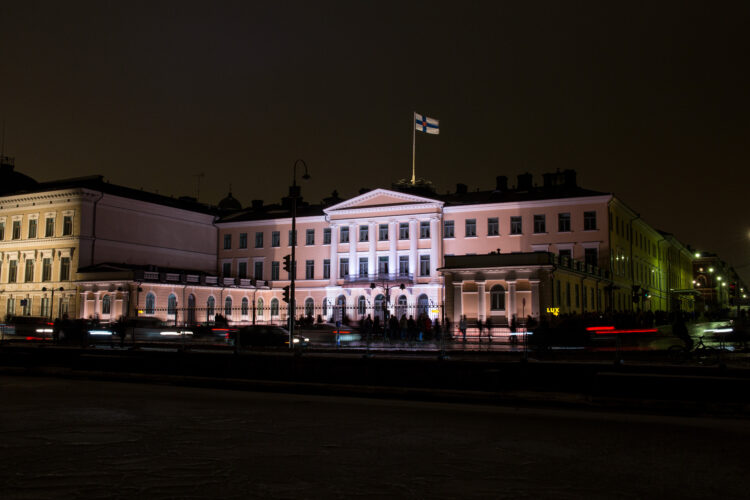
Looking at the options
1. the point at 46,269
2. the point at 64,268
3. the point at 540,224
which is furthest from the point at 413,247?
the point at 46,269

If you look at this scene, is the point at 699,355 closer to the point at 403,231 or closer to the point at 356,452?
the point at 356,452

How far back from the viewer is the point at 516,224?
221ft

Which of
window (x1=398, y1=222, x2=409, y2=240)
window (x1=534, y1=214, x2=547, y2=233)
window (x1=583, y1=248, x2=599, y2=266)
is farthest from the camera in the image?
window (x1=398, y1=222, x2=409, y2=240)

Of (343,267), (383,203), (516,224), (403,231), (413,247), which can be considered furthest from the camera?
(343,267)

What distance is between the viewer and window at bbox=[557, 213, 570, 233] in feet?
214

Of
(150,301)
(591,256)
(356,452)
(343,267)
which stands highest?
(591,256)

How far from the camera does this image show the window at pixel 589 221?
64062mm

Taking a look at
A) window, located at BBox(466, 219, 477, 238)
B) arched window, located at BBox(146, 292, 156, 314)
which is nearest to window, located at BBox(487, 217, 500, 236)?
window, located at BBox(466, 219, 477, 238)

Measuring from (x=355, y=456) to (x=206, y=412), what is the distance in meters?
5.58

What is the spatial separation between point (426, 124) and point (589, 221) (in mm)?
17378

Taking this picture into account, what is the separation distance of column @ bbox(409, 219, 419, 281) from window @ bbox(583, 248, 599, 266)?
52.1ft

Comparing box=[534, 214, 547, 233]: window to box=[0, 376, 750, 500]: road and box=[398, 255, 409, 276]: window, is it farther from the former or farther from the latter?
box=[0, 376, 750, 500]: road

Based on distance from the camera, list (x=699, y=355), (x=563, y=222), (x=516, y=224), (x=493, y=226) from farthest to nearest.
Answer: (x=493, y=226), (x=516, y=224), (x=563, y=222), (x=699, y=355)

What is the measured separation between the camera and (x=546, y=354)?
23891 millimetres
